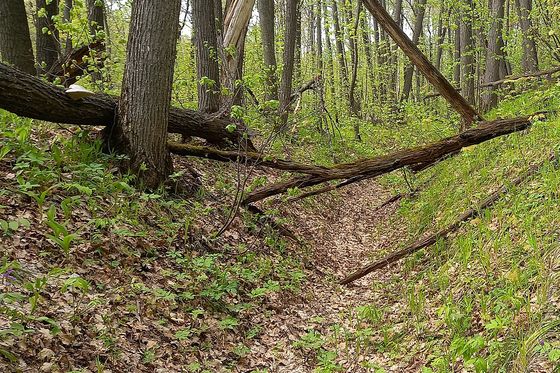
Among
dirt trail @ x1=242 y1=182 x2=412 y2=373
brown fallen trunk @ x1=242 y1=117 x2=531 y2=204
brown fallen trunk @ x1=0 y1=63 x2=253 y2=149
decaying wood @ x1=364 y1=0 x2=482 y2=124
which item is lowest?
dirt trail @ x1=242 y1=182 x2=412 y2=373

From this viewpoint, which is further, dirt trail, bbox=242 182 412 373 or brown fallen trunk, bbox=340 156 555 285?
brown fallen trunk, bbox=340 156 555 285

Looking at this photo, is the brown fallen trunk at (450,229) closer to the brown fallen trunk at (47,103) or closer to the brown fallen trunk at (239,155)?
the brown fallen trunk at (239,155)

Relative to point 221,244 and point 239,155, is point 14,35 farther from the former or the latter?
point 221,244

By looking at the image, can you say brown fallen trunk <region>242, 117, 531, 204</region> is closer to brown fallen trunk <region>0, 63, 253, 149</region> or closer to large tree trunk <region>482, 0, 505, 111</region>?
brown fallen trunk <region>0, 63, 253, 149</region>

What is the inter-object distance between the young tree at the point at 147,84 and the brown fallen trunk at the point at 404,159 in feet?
5.63

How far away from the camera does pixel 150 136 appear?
5.76 meters

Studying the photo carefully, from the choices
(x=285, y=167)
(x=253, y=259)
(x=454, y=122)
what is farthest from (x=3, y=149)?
(x=454, y=122)

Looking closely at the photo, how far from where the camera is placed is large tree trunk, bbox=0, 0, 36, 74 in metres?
7.45

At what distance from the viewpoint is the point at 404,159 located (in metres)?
6.70

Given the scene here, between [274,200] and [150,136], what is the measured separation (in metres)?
2.47

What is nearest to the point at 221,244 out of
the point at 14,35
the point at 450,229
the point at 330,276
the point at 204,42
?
the point at 330,276

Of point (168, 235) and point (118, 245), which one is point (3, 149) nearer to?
point (118, 245)

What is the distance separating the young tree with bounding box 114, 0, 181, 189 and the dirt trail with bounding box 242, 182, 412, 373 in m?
2.56

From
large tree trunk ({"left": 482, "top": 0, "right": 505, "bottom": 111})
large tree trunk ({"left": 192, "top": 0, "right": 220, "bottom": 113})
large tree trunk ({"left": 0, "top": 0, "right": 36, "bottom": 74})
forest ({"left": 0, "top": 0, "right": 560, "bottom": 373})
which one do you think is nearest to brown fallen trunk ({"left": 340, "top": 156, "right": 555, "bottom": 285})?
forest ({"left": 0, "top": 0, "right": 560, "bottom": 373})
